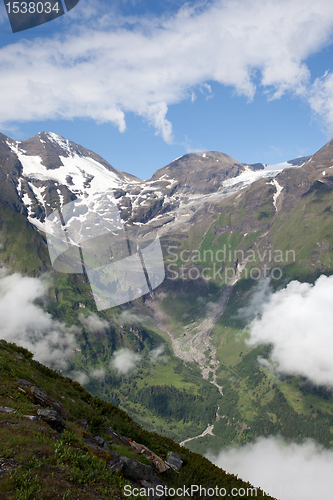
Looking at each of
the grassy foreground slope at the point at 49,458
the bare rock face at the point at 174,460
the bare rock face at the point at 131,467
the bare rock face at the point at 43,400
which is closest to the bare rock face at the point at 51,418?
the grassy foreground slope at the point at 49,458

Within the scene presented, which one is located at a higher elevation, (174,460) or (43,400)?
(43,400)

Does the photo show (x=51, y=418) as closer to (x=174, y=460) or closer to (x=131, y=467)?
(x=131, y=467)

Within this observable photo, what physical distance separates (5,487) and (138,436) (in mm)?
15556

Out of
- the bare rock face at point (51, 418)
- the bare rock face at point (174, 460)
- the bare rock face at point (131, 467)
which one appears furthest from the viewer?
the bare rock face at point (174, 460)

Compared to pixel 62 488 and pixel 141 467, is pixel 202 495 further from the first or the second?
pixel 62 488

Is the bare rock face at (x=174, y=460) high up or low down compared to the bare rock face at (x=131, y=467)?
down

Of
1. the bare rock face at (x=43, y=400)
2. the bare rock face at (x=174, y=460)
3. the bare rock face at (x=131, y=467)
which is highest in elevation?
the bare rock face at (x=43, y=400)

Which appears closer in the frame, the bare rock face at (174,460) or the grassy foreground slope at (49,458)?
the grassy foreground slope at (49,458)

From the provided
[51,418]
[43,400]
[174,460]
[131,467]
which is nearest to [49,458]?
[51,418]

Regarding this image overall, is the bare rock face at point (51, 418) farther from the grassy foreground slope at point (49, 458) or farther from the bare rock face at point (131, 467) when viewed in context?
the bare rock face at point (131, 467)

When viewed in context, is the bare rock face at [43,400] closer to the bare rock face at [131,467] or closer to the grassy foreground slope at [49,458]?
the grassy foreground slope at [49,458]

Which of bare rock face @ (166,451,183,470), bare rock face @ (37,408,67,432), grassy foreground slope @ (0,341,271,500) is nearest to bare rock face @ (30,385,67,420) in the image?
grassy foreground slope @ (0,341,271,500)

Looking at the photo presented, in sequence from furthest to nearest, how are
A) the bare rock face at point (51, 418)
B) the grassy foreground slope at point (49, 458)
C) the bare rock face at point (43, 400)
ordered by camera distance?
the bare rock face at point (43, 400) < the bare rock face at point (51, 418) < the grassy foreground slope at point (49, 458)

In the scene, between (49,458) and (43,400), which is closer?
(49,458)
